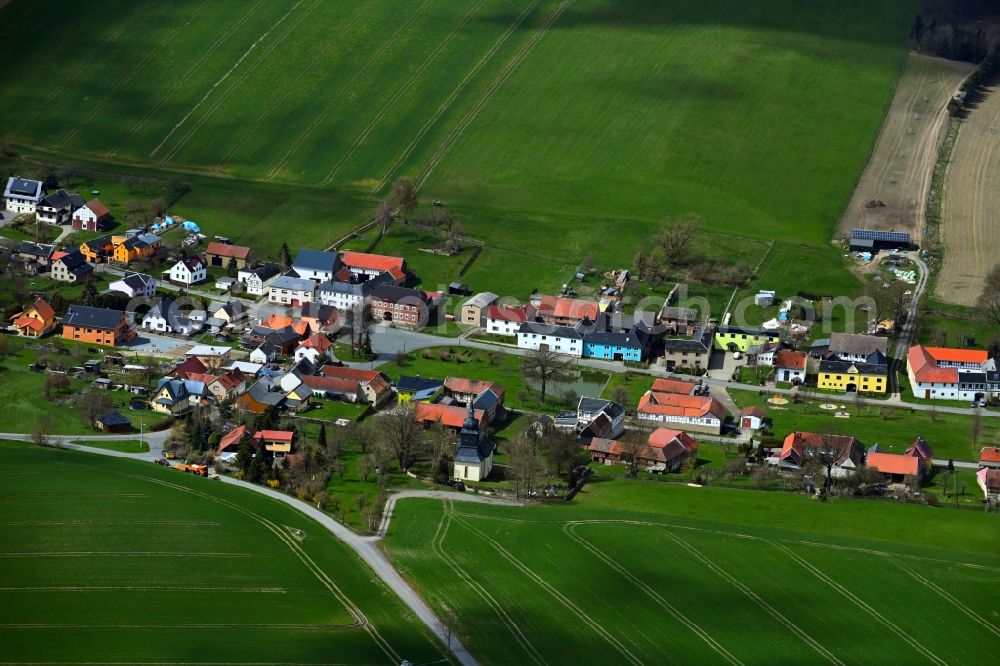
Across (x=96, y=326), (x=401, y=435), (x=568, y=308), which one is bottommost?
(x=401, y=435)

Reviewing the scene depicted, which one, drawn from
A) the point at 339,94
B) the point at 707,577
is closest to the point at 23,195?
the point at 339,94

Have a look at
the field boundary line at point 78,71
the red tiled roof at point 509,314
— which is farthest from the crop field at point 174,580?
the field boundary line at point 78,71

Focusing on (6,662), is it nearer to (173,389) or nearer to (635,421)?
(173,389)

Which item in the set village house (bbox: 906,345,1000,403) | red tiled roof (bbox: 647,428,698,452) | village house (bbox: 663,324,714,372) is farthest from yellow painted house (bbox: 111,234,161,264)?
village house (bbox: 906,345,1000,403)

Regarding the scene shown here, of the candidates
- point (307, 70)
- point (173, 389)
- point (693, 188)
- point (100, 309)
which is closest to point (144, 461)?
point (173, 389)

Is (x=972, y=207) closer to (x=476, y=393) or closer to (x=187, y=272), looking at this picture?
(x=476, y=393)

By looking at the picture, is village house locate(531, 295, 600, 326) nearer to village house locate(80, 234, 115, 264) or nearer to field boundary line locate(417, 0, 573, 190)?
field boundary line locate(417, 0, 573, 190)
